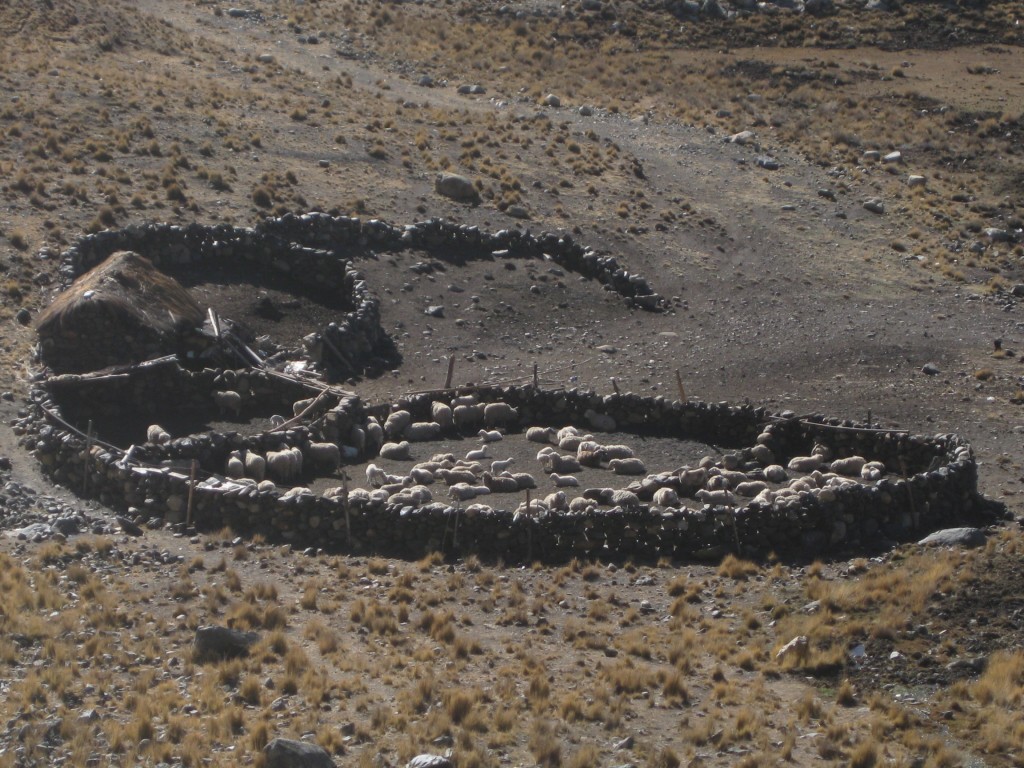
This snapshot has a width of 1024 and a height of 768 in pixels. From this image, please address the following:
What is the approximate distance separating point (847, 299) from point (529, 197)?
9143 millimetres

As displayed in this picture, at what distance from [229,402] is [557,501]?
7146 mm

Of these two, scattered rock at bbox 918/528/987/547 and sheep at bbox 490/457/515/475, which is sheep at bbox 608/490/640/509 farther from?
scattered rock at bbox 918/528/987/547

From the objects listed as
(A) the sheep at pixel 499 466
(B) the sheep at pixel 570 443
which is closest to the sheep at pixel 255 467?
(A) the sheep at pixel 499 466

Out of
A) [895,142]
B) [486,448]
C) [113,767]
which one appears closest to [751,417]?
[486,448]

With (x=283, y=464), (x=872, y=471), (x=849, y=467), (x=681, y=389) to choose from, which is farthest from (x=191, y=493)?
(x=872, y=471)

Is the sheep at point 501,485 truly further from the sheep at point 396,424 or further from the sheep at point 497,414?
the sheep at point 497,414

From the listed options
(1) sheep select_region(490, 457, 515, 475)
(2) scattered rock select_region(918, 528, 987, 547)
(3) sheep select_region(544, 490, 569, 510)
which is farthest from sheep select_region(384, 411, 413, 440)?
(2) scattered rock select_region(918, 528, 987, 547)

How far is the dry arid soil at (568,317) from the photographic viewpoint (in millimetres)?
13469

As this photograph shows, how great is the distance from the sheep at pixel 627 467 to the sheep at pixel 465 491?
2.34 meters

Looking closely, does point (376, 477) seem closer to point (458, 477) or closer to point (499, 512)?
point (458, 477)

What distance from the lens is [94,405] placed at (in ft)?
77.8

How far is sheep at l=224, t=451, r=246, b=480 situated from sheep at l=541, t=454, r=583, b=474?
4738 millimetres

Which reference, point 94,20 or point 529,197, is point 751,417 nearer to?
point 529,197

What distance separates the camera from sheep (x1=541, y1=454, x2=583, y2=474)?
22.6 metres
